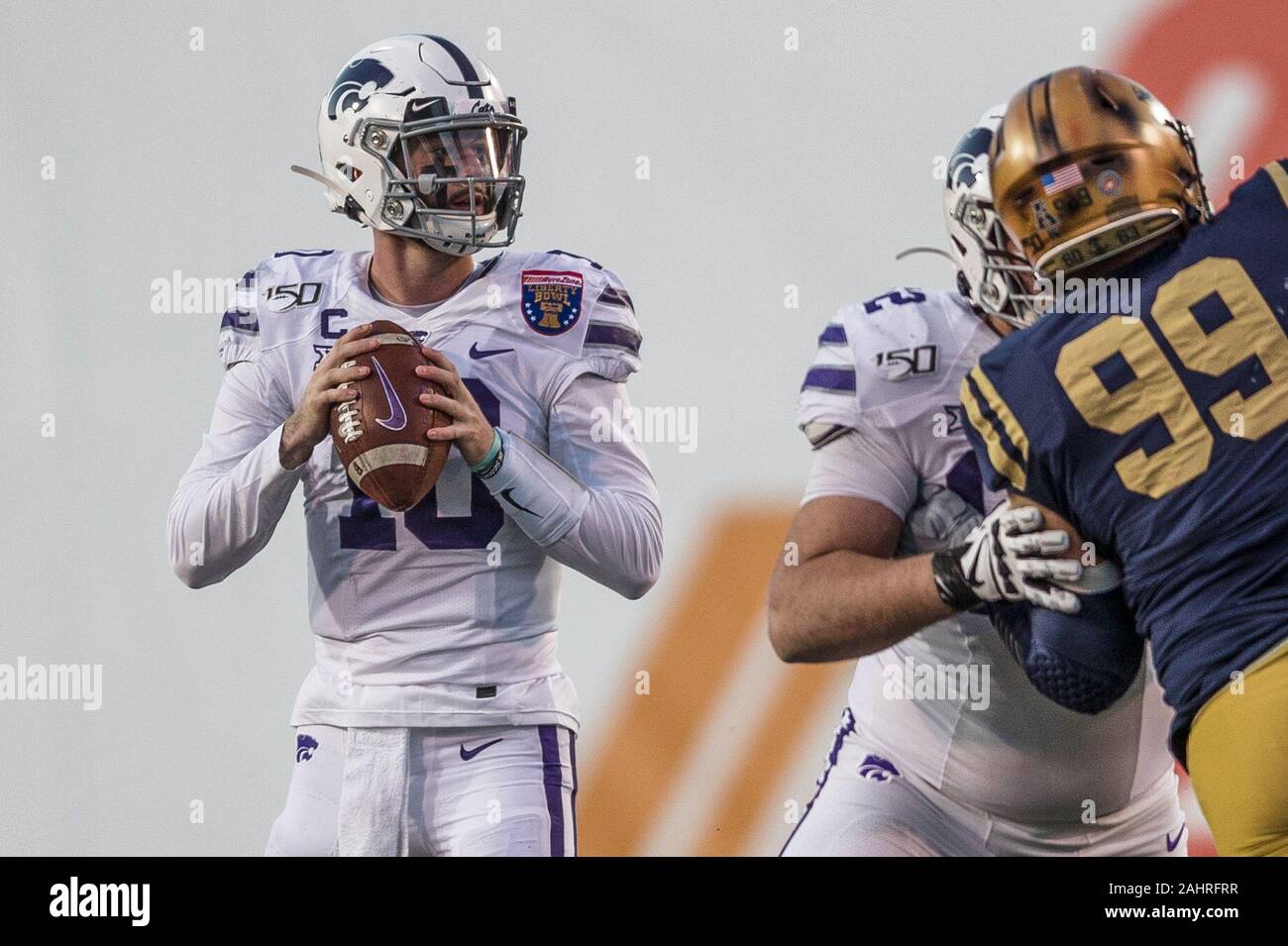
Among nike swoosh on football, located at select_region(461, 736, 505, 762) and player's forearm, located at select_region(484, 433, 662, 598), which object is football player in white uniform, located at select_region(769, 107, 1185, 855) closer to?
player's forearm, located at select_region(484, 433, 662, 598)

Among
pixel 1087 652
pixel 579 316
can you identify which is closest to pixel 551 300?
pixel 579 316

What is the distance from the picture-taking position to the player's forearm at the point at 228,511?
6.75 feet

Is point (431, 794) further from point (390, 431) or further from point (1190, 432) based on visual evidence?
point (1190, 432)

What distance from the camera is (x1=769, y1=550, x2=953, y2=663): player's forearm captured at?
1829 mm

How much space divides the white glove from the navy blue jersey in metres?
0.04

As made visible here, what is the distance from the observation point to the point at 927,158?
301 centimetres

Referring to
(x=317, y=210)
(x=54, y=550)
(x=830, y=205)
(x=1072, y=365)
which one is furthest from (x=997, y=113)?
(x=54, y=550)

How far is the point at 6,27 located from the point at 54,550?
0.92 m

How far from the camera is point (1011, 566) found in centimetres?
167

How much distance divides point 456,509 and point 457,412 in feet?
0.55
